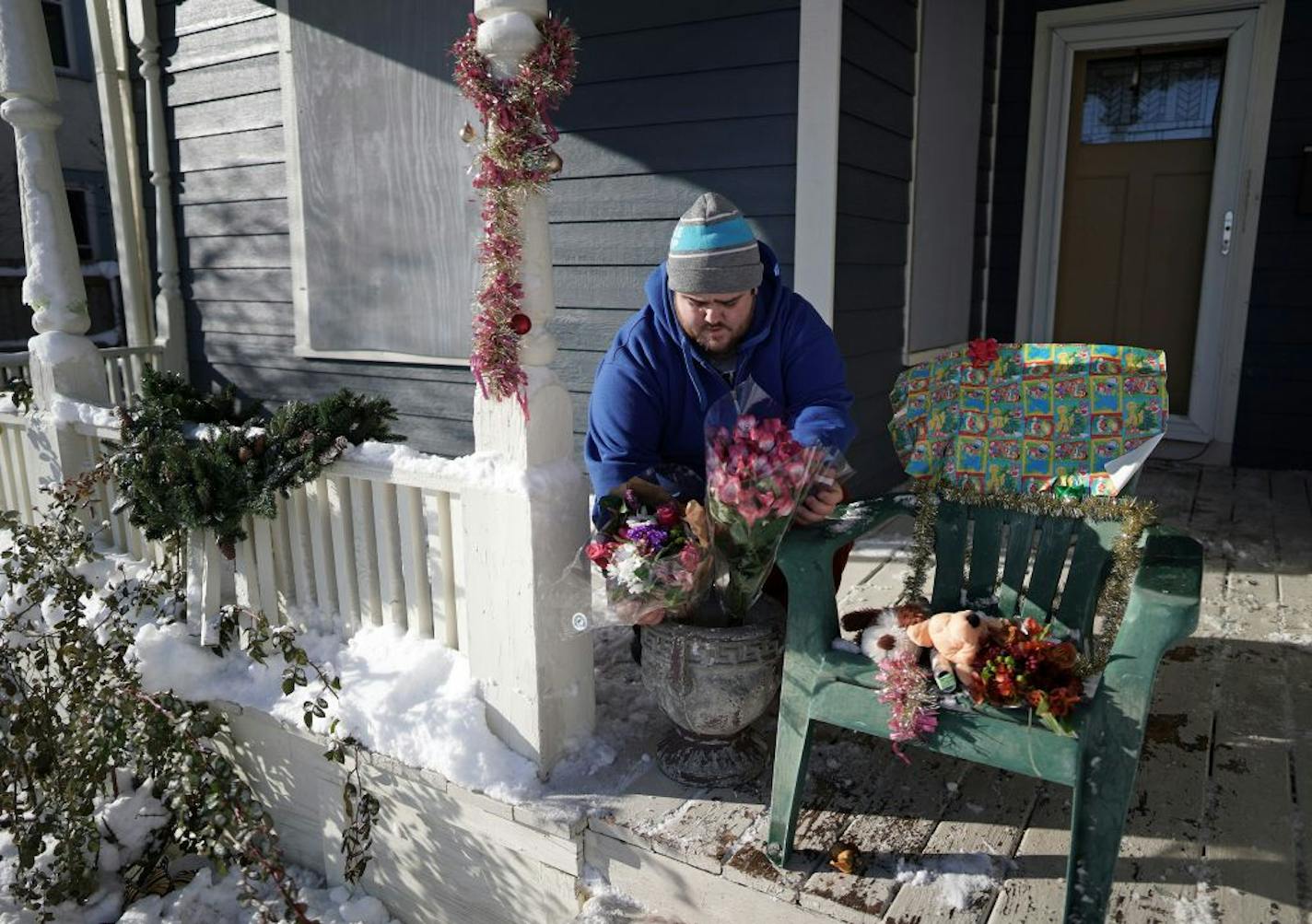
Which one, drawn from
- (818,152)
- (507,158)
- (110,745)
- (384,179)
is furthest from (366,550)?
(384,179)

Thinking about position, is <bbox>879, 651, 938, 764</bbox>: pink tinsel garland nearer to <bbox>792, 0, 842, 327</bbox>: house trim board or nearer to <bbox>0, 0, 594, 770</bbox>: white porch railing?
<bbox>0, 0, 594, 770</bbox>: white porch railing

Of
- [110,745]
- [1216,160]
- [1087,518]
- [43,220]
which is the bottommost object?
[110,745]

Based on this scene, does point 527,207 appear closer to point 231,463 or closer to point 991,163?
point 231,463

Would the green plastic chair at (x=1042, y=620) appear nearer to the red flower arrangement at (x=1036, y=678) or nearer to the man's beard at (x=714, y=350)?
the red flower arrangement at (x=1036, y=678)

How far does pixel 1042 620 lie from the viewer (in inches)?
80.5

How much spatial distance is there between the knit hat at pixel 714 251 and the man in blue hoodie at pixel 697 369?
0.04ft

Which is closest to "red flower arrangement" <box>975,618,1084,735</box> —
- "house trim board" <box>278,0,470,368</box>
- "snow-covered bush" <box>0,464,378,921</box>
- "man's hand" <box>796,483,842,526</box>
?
"man's hand" <box>796,483,842,526</box>

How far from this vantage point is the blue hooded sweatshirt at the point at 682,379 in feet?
6.70

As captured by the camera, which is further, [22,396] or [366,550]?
[22,396]

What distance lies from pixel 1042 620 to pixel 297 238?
4353 mm

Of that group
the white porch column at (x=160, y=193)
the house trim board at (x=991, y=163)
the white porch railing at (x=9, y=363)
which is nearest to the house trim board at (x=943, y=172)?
the house trim board at (x=991, y=163)

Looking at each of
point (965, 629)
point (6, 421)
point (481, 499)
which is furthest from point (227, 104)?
point (965, 629)

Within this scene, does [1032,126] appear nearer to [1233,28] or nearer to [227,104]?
[1233,28]

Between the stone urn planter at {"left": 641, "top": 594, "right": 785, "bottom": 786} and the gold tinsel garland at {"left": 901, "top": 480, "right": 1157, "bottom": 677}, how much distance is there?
395mm
